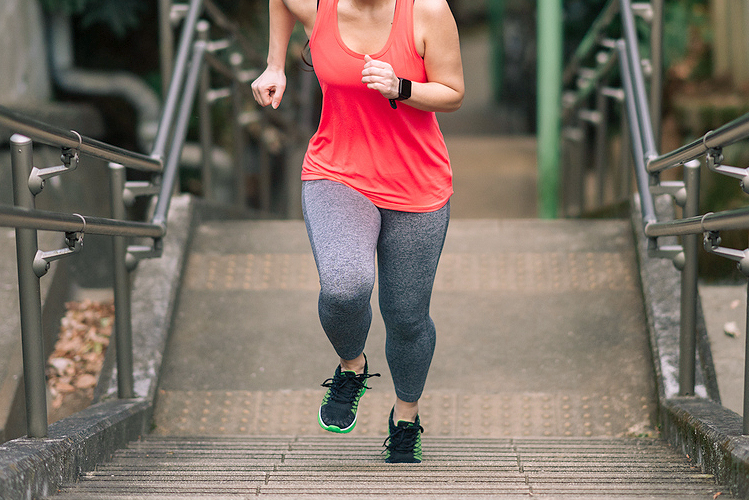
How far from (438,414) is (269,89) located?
140 cm

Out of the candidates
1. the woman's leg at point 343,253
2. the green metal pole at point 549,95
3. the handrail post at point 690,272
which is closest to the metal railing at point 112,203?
the woman's leg at point 343,253

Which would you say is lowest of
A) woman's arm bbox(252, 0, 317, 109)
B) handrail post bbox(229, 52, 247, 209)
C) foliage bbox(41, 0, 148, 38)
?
woman's arm bbox(252, 0, 317, 109)

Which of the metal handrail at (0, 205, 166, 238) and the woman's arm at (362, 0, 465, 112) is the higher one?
the woman's arm at (362, 0, 465, 112)

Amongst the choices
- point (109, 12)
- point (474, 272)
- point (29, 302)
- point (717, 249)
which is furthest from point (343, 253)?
point (109, 12)

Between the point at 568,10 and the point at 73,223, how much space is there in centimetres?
698

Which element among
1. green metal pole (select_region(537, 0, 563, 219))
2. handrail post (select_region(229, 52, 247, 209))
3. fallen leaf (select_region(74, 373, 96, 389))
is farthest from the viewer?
green metal pole (select_region(537, 0, 563, 219))

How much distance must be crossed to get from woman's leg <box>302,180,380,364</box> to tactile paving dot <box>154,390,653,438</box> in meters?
0.87

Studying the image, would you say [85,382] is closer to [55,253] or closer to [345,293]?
[55,253]

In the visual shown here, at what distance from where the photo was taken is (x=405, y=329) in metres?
2.33

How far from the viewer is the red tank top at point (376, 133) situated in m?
2.13

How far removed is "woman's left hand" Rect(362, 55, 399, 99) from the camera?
1968 mm

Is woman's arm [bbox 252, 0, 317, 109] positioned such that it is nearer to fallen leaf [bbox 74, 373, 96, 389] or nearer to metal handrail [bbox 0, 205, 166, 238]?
metal handrail [bbox 0, 205, 166, 238]

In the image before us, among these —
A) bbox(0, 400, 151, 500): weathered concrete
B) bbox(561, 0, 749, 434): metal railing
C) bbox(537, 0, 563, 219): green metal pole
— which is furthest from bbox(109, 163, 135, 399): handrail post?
bbox(537, 0, 563, 219): green metal pole

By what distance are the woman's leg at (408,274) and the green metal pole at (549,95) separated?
3821 millimetres
